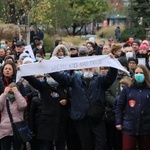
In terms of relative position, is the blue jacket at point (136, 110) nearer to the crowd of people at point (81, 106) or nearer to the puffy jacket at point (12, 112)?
the crowd of people at point (81, 106)

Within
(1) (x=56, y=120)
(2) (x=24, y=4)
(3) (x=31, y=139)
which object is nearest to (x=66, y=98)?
(1) (x=56, y=120)

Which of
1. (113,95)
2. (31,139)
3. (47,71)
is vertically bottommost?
(31,139)

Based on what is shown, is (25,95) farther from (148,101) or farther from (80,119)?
(148,101)

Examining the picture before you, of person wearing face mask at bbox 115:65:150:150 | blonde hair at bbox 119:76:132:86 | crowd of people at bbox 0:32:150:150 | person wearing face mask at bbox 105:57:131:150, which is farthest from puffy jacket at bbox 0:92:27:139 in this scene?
blonde hair at bbox 119:76:132:86

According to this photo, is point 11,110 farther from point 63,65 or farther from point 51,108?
point 63,65

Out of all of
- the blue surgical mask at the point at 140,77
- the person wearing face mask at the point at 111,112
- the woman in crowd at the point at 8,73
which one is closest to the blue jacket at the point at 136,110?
the blue surgical mask at the point at 140,77

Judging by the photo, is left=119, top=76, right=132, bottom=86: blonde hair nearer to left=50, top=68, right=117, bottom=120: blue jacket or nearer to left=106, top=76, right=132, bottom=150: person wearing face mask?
left=106, top=76, right=132, bottom=150: person wearing face mask

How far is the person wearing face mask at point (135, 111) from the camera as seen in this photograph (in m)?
8.07

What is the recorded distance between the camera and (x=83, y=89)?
27.1ft

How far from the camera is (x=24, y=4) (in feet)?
89.7

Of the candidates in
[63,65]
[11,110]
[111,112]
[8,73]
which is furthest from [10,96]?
[111,112]

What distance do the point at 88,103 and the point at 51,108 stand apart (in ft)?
2.08

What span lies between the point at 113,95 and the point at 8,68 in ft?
6.09

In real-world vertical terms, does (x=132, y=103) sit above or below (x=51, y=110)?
above
